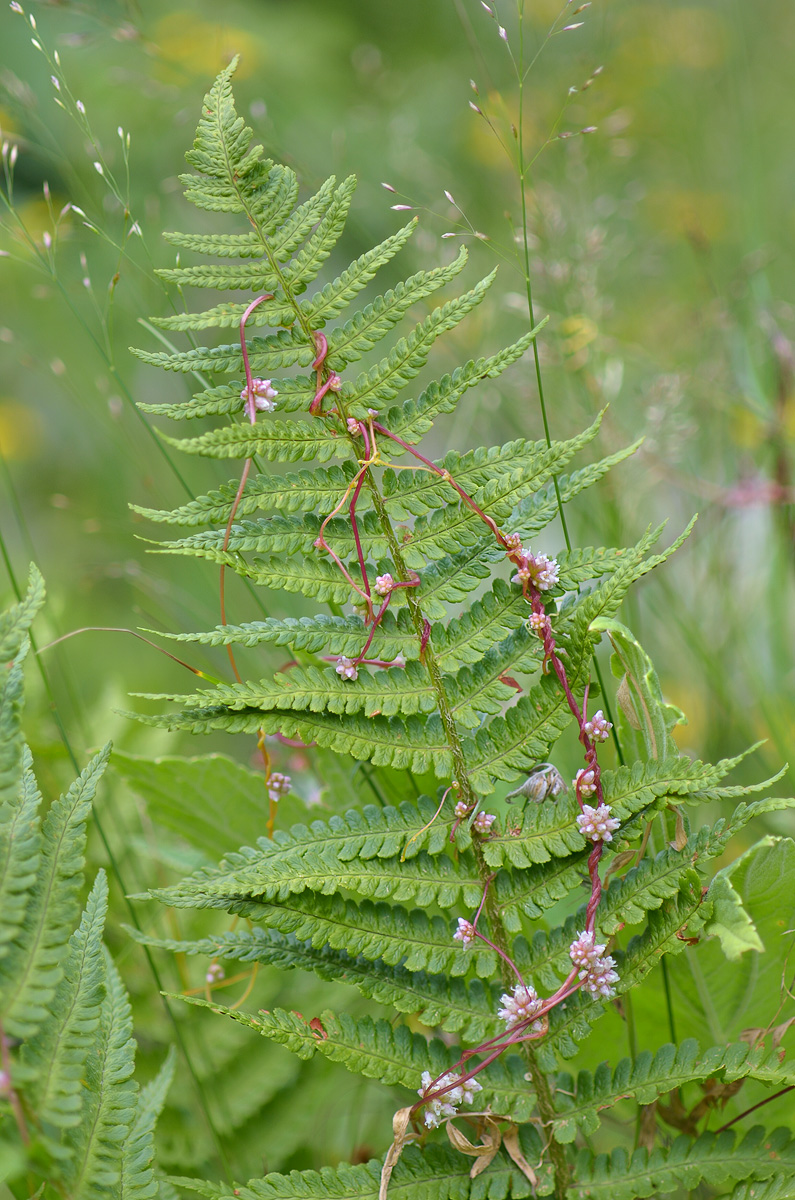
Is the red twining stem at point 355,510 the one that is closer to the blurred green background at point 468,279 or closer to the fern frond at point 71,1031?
the blurred green background at point 468,279

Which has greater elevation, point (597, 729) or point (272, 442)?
point (272, 442)

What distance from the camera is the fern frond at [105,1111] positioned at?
79 cm

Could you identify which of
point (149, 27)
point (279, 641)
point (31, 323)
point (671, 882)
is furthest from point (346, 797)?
point (149, 27)

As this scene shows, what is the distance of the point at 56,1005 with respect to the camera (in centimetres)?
80

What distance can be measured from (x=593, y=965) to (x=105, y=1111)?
46 cm

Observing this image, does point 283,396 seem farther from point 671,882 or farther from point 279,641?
point 671,882

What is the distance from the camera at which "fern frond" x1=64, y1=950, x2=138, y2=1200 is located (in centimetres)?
79

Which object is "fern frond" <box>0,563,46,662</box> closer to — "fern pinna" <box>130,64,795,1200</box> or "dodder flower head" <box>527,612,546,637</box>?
"fern pinna" <box>130,64,795,1200</box>

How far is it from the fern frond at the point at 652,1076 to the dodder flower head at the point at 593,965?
0.07 metres

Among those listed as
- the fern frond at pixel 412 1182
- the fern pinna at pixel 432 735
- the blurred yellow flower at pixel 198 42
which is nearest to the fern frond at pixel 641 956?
the fern pinna at pixel 432 735

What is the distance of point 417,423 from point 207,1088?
3.41ft

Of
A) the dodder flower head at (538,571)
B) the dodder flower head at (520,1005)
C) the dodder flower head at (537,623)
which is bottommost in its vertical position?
the dodder flower head at (520,1005)

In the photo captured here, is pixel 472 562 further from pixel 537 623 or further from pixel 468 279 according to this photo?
pixel 468 279

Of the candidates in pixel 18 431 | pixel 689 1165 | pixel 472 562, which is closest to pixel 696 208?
pixel 18 431
